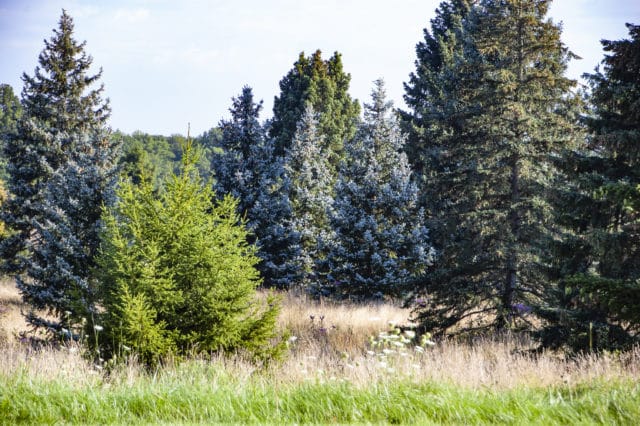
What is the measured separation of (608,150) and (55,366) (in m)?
9.01

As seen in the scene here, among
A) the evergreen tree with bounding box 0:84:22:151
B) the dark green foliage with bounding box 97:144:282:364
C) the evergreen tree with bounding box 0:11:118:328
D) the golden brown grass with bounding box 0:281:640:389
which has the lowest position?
the golden brown grass with bounding box 0:281:640:389

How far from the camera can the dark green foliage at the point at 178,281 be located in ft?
25.3

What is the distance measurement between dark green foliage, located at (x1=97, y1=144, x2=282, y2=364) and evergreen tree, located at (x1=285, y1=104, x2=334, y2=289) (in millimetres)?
10760

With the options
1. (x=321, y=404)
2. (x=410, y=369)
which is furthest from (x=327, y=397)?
(x=410, y=369)

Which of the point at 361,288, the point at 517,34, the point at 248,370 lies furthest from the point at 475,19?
the point at 248,370

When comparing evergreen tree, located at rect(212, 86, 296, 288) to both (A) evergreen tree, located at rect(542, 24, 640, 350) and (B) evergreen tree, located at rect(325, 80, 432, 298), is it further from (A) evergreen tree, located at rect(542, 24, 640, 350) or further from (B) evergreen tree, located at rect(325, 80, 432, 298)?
(A) evergreen tree, located at rect(542, 24, 640, 350)

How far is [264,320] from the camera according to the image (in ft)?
28.0

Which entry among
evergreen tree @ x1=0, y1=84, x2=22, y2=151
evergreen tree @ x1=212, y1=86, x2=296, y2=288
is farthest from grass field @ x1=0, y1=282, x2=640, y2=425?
evergreen tree @ x1=0, y1=84, x2=22, y2=151

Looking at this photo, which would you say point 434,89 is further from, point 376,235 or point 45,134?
point 45,134

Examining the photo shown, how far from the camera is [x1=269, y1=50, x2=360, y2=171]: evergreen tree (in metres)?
35.7

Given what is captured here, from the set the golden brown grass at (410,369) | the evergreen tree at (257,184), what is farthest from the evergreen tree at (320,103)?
the golden brown grass at (410,369)

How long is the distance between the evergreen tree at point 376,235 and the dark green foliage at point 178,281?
389 inches

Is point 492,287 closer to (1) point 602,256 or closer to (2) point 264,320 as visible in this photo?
(1) point 602,256

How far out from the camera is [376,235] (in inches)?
718
